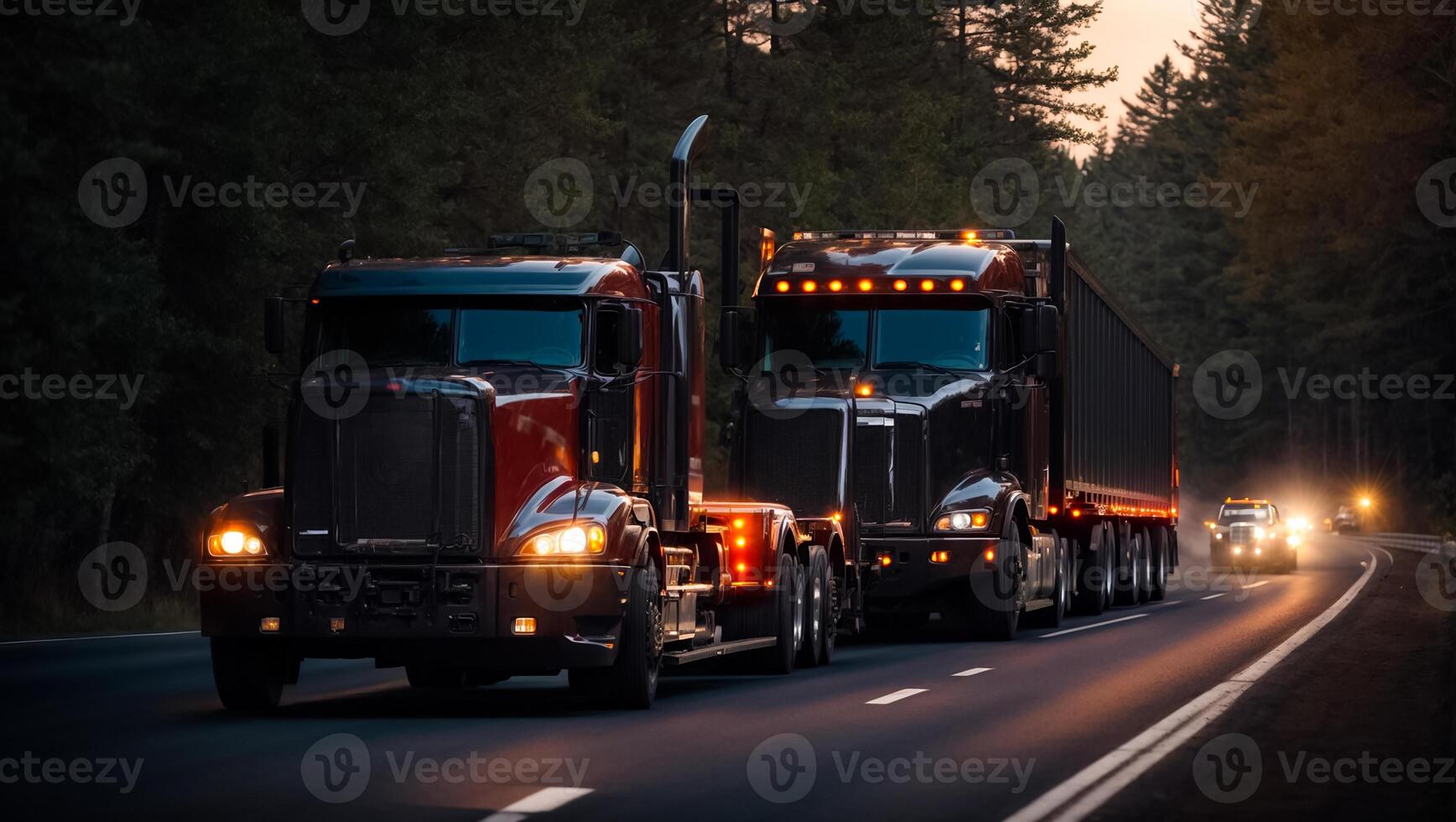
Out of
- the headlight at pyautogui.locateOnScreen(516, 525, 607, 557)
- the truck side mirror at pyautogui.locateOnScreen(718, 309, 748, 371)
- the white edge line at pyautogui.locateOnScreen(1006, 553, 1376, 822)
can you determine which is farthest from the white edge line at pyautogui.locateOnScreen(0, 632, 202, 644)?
the white edge line at pyautogui.locateOnScreen(1006, 553, 1376, 822)

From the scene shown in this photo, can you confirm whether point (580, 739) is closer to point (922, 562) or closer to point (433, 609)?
point (433, 609)

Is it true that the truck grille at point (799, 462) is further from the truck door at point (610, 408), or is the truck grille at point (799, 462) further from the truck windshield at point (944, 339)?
the truck door at point (610, 408)

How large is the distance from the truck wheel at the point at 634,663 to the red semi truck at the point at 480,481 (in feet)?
0.06

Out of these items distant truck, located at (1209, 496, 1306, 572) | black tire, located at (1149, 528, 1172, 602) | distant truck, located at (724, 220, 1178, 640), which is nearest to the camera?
distant truck, located at (724, 220, 1178, 640)

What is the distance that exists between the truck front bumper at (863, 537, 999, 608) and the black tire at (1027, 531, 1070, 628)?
4.21m

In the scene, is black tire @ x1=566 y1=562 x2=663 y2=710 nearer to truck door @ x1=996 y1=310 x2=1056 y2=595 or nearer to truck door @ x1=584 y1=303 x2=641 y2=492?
truck door @ x1=584 y1=303 x2=641 y2=492

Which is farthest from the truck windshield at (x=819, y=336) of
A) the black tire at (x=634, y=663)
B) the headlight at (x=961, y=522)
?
the black tire at (x=634, y=663)

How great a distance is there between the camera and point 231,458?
35188mm

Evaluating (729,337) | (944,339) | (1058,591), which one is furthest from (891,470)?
(1058,591)

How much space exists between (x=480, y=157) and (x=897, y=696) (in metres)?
32.3

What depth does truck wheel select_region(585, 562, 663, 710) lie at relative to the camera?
15516 millimetres

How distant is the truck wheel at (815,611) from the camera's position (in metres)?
20.7

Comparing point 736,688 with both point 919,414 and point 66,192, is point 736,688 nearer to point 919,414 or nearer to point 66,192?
point 919,414

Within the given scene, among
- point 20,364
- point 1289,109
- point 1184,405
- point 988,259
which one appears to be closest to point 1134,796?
point 988,259
